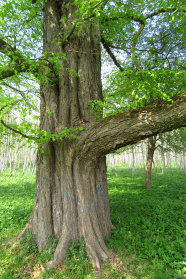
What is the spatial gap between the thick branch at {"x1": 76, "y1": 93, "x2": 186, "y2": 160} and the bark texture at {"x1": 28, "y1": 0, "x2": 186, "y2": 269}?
0.02 meters

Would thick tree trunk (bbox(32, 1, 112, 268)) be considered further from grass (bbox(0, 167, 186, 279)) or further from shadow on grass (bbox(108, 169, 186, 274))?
shadow on grass (bbox(108, 169, 186, 274))

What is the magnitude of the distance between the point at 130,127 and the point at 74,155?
1336 mm

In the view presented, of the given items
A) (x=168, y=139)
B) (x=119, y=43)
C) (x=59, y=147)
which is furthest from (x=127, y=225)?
(x=168, y=139)

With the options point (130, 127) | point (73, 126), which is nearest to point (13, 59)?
point (73, 126)

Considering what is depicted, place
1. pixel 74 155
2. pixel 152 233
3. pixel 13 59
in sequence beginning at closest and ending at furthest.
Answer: pixel 13 59 → pixel 74 155 → pixel 152 233

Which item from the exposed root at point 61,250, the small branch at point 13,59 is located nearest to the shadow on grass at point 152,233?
the exposed root at point 61,250

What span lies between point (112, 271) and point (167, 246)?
1.27 m

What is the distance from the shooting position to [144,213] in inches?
186

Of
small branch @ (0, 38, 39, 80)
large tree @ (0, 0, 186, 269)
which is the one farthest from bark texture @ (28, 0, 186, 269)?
small branch @ (0, 38, 39, 80)

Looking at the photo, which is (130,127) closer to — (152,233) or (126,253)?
(126,253)

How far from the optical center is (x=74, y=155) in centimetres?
333

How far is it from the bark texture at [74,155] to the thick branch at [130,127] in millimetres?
18

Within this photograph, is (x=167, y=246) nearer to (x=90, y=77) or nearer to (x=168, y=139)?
(x=90, y=77)

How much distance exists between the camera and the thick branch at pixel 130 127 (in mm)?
2379
